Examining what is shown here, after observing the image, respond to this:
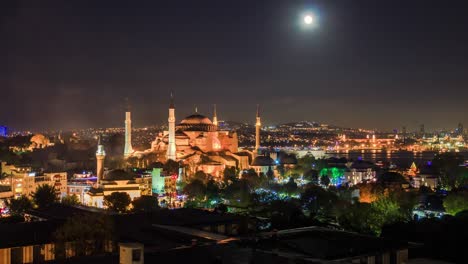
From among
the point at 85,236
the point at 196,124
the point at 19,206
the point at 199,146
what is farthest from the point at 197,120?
the point at 85,236

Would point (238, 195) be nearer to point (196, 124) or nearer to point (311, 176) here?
point (311, 176)

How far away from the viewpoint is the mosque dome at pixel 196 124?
5450 centimetres

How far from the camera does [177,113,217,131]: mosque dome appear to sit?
5450 cm

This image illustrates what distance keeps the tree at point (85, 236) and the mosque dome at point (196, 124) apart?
135 ft

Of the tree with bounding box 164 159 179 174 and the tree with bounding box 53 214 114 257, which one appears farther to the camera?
the tree with bounding box 164 159 179 174

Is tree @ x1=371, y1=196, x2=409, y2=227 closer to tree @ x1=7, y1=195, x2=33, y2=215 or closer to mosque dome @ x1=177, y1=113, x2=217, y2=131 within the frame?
tree @ x1=7, y1=195, x2=33, y2=215

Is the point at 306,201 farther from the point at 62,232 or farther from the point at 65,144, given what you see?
the point at 65,144

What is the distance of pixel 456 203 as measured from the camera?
25.2m

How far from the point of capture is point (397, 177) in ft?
125

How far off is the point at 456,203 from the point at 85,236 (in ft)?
57.2

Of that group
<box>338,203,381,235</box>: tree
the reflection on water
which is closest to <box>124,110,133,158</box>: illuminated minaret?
<box>338,203,381,235</box>: tree

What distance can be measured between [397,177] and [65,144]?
39242 millimetres

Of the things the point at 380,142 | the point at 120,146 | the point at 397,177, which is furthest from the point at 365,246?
the point at 380,142

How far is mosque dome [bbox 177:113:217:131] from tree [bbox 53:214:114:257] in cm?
4101
